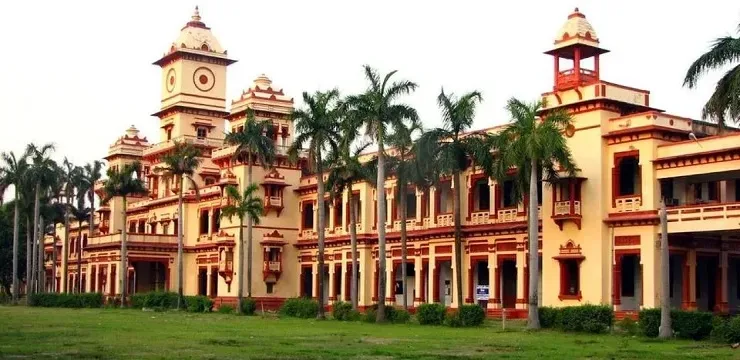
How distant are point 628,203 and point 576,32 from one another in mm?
8483

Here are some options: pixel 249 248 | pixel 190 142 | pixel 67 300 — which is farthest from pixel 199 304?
pixel 190 142

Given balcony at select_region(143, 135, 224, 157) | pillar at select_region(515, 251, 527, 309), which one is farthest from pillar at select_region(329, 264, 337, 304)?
pillar at select_region(515, 251, 527, 309)

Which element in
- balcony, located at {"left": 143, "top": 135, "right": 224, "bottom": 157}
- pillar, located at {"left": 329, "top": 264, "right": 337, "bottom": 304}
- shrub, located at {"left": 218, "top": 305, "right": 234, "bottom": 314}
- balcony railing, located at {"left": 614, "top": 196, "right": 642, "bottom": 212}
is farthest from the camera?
balcony, located at {"left": 143, "top": 135, "right": 224, "bottom": 157}

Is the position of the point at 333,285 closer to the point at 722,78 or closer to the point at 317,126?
the point at 317,126

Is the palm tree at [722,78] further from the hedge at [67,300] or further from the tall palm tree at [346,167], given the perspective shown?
the hedge at [67,300]

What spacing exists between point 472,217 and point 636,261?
1121cm

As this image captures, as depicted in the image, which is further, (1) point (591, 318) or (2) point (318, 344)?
(1) point (591, 318)

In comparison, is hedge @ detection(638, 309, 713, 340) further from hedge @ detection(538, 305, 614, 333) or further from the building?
the building

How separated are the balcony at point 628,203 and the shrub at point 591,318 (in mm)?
7635

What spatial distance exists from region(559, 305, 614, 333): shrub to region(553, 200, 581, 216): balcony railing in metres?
8.17

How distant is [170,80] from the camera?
86.1m

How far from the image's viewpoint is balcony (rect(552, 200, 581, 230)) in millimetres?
47625

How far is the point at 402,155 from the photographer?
169ft

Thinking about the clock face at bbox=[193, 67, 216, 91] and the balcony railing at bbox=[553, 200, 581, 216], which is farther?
the clock face at bbox=[193, 67, 216, 91]
